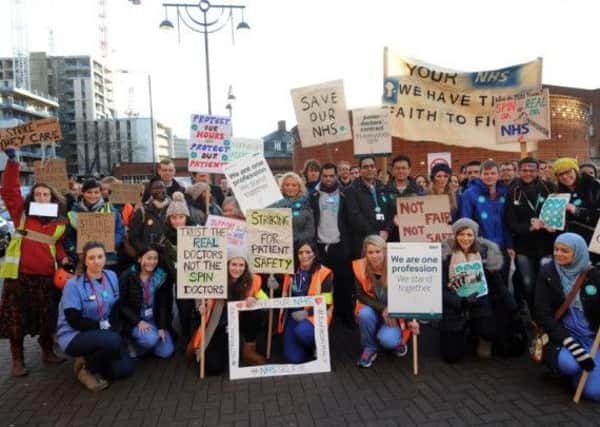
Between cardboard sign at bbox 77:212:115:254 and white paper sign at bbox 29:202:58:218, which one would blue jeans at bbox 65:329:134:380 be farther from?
white paper sign at bbox 29:202:58:218

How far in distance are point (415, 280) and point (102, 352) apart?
322 cm

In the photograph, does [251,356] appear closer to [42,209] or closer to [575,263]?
[42,209]

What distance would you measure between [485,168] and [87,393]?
16.8 ft

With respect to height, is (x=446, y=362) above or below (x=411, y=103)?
below

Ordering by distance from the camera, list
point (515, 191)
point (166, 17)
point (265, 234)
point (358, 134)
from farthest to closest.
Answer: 1. point (166, 17)
2. point (358, 134)
3. point (515, 191)
4. point (265, 234)

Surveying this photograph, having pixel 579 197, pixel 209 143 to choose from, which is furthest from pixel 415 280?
pixel 209 143

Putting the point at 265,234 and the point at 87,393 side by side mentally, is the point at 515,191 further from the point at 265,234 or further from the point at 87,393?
the point at 87,393

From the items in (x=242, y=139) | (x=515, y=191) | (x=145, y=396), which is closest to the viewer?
(x=145, y=396)

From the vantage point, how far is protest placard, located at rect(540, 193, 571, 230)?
514 cm

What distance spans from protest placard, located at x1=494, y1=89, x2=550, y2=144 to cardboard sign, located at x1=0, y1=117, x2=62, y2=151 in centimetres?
650

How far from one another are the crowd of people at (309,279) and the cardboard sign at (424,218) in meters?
0.15

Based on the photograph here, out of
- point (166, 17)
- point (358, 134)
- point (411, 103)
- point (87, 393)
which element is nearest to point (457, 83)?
point (411, 103)

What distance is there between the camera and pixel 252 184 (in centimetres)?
588

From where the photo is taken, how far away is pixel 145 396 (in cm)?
447
